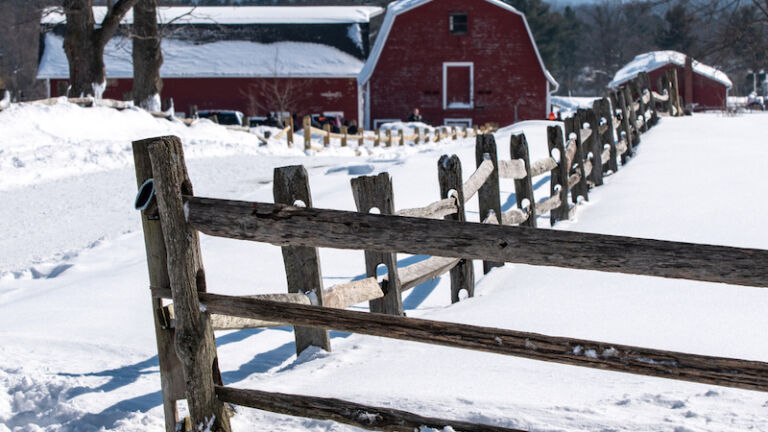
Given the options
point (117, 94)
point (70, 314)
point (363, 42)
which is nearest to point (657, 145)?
point (70, 314)

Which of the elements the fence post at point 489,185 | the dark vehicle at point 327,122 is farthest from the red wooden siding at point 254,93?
the fence post at point 489,185

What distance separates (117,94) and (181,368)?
1552 inches

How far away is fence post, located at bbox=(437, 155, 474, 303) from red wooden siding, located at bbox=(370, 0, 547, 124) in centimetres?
3179

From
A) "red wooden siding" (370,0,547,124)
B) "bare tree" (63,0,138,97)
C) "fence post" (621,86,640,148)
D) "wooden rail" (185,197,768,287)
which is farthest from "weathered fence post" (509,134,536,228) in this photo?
"red wooden siding" (370,0,547,124)

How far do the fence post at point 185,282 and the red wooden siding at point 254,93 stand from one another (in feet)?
120

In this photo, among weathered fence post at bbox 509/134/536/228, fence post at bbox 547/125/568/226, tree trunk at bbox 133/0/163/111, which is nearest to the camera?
weathered fence post at bbox 509/134/536/228

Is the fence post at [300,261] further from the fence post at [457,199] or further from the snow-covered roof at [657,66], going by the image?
the snow-covered roof at [657,66]

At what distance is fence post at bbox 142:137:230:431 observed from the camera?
3.42 meters

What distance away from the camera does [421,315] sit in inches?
233

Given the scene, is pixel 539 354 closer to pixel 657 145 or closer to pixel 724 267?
pixel 724 267

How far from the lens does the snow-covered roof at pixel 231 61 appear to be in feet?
129

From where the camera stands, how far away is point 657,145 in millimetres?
15250

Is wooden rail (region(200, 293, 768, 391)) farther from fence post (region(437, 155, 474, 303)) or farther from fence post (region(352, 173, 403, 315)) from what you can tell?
fence post (region(437, 155, 474, 303))

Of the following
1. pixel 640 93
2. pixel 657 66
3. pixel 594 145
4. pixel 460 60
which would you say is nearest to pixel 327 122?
pixel 460 60
